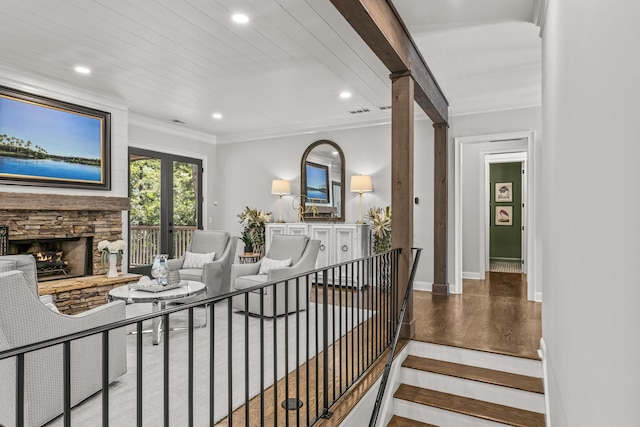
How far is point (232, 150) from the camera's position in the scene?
24.8 feet

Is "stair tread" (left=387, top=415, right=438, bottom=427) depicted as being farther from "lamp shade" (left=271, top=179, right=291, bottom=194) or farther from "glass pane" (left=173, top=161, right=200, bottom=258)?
"glass pane" (left=173, top=161, right=200, bottom=258)

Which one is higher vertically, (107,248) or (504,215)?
(504,215)

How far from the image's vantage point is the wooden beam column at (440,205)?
5371mm

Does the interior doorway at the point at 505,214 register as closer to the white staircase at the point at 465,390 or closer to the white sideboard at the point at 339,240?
the white sideboard at the point at 339,240

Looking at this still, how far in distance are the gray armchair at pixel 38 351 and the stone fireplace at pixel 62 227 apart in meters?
2.26

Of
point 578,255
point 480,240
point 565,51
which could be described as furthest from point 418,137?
point 578,255

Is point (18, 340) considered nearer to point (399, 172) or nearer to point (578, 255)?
point (578, 255)

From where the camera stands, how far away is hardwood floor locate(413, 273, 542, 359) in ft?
11.1

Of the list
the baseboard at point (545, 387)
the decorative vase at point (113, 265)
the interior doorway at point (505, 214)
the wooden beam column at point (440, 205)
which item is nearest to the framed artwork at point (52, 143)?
the decorative vase at point (113, 265)

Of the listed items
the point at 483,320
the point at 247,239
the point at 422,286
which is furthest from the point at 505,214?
the point at 247,239

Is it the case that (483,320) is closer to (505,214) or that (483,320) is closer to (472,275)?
(472,275)

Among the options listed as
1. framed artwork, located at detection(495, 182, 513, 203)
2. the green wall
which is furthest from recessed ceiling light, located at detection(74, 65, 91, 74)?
framed artwork, located at detection(495, 182, 513, 203)

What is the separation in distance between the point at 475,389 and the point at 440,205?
279cm

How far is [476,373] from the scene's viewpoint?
10.2 ft
